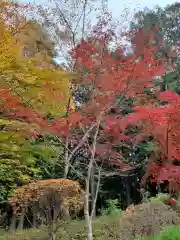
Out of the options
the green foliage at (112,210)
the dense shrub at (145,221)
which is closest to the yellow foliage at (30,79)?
the dense shrub at (145,221)

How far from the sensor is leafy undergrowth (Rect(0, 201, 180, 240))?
9.17 m

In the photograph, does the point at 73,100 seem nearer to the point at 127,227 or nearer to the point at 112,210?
the point at 127,227

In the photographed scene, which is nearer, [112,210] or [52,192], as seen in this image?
[52,192]

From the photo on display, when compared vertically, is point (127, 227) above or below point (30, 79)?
below

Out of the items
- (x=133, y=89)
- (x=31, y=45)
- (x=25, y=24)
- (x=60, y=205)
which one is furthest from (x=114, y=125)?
(x=31, y=45)

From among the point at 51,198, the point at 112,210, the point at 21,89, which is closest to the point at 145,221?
the point at 51,198

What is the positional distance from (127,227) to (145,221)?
49 centimetres

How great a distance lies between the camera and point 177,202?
12.6 m

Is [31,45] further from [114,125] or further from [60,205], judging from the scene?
[60,205]

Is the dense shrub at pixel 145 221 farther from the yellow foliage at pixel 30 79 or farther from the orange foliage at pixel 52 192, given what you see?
the yellow foliage at pixel 30 79

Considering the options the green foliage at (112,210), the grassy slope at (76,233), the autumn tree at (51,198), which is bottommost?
the grassy slope at (76,233)

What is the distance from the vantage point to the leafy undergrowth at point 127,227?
917 cm

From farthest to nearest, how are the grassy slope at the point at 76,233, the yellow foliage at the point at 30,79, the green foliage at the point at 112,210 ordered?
the green foliage at the point at 112,210 < the grassy slope at the point at 76,233 < the yellow foliage at the point at 30,79

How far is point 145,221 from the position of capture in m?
9.36
